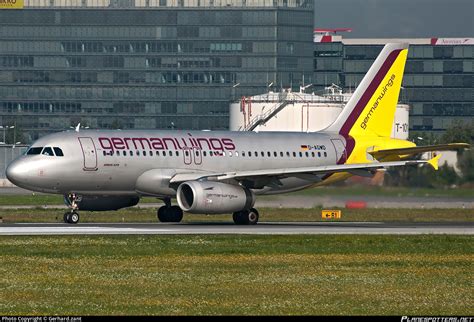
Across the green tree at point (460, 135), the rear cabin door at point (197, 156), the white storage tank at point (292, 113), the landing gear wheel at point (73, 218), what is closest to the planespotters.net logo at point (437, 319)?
the landing gear wheel at point (73, 218)

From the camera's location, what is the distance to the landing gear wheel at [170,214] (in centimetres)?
6050

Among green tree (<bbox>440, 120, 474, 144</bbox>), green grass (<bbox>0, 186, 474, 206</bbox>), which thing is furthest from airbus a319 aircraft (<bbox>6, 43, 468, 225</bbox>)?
green tree (<bbox>440, 120, 474, 144</bbox>)

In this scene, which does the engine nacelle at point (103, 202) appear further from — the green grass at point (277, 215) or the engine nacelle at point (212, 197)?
the engine nacelle at point (212, 197)

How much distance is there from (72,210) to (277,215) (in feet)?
52.9

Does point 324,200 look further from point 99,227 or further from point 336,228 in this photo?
point 99,227

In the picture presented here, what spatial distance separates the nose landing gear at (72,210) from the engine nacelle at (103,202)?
1.02m

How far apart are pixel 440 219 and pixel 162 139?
15626 millimetres

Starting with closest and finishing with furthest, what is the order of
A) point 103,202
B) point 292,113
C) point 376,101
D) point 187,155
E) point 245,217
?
point 245,217
point 187,155
point 103,202
point 376,101
point 292,113

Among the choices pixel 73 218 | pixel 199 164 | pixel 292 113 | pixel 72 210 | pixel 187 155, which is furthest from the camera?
pixel 292 113

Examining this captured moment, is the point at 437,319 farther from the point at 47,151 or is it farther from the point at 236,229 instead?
the point at 47,151

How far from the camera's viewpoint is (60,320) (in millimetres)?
23406

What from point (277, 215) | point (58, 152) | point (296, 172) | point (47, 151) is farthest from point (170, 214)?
point (277, 215)

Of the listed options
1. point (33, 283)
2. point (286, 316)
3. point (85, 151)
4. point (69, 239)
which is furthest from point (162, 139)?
point (286, 316)

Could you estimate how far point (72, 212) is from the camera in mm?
56938
